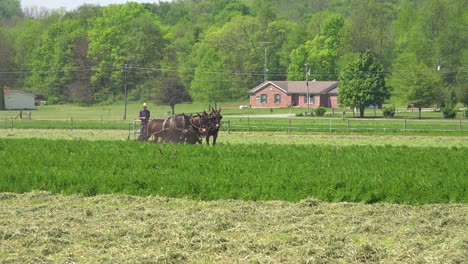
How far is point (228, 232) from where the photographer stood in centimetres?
1558

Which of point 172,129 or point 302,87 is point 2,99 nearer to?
point 302,87

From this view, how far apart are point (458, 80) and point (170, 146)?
73.6 m

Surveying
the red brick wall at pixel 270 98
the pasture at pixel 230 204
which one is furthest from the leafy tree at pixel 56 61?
the pasture at pixel 230 204

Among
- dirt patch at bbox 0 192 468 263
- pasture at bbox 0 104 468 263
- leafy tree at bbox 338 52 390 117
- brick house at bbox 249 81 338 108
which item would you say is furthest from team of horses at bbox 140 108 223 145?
brick house at bbox 249 81 338 108

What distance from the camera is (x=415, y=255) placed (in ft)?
44.3

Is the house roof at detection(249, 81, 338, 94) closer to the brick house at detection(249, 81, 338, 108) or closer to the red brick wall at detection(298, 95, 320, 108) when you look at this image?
the brick house at detection(249, 81, 338, 108)

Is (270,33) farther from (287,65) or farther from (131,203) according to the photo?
(131,203)

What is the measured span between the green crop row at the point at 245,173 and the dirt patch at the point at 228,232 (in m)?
1.03

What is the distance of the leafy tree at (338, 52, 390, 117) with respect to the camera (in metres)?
87.9

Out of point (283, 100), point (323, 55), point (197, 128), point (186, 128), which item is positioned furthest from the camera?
point (323, 55)

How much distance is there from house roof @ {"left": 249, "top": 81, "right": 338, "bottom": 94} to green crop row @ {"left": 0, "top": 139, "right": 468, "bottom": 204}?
7890 cm

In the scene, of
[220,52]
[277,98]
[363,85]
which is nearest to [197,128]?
[363,85]

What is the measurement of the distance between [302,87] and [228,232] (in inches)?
3688

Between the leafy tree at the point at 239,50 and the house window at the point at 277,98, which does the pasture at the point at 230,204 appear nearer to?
the leafy tree at the point at 239,50
